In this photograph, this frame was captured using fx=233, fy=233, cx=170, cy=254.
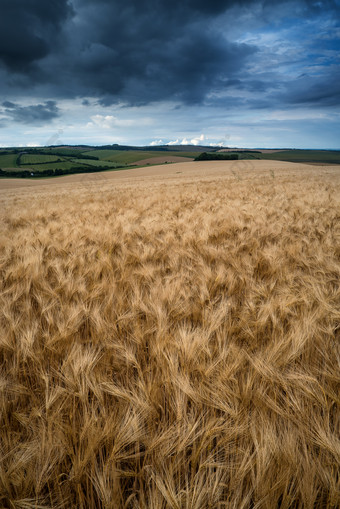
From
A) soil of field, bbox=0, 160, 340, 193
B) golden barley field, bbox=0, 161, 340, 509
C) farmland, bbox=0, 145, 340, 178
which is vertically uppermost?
farmland, bbox=0, 145, 340, 178

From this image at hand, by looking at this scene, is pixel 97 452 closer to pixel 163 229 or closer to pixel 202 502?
pixel 202 502

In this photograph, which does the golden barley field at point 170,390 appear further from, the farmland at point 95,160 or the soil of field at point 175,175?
the farmland at point 95,160

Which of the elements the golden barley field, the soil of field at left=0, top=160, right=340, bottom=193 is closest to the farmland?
the soil of field at left=0, top=160, right=340, bottom=193

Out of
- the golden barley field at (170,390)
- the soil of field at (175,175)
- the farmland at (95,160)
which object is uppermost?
the farmland at (95,160)

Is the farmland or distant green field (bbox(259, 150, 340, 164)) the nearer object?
the farmland

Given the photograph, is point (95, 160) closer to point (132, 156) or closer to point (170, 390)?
point (132, 156)

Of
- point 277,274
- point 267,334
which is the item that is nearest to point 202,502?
point 267,334

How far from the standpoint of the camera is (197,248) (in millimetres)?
2977

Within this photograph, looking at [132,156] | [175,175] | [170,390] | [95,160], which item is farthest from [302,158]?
[170,390]

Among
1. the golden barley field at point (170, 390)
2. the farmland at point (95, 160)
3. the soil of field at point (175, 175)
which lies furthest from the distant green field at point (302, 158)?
the golden barley field at point (170, 390)

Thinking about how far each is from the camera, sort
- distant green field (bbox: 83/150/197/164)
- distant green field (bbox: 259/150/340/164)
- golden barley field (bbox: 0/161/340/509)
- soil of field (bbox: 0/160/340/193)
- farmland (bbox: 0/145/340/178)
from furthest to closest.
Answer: distant green field (bbox: 83/150/197/164) < distant green field (bbox: 259/150/340/164) < farmland (bbox: 0/145/340/178) < soil of field (bbox: 0/160/340/193) < golden barley field (bbox: 0/161/340/509)

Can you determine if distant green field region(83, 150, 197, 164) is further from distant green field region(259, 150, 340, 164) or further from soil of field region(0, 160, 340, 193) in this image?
soil of field region(0, 160, 340, 193)

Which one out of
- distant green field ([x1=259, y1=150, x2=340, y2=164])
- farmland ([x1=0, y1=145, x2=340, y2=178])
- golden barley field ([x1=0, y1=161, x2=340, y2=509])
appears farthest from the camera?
distant green field ([x1=259, y1=150, x2=340, y2=164])

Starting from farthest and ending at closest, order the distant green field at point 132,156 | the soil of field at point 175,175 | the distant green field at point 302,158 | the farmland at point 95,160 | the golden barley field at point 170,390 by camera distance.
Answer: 1. the distant green field at point 132,156
2. the distant green field at point 302,158
3. the farmland at point 95,160
4. the soil of field at point 175,175
5. the golden barley field at point 170,390
